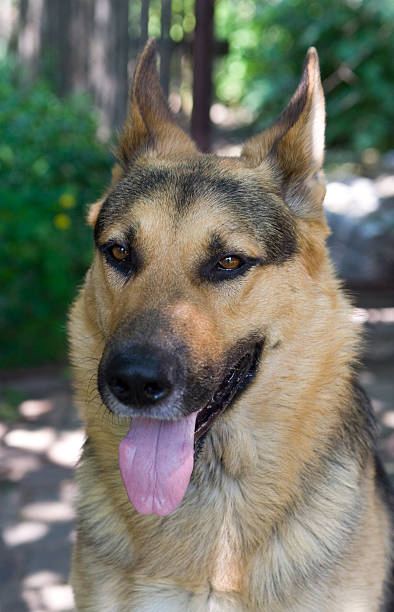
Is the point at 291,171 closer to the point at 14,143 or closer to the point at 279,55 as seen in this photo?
the point at 14,143

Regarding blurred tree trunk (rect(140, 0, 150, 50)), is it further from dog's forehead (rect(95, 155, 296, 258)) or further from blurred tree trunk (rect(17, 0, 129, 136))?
dog's forehead (rect(95, 155, 296, 258))

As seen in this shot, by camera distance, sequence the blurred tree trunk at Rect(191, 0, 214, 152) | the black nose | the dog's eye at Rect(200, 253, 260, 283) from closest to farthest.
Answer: the black nose → the dog's eye at Rect(200, 253, 260, 283) → the blurred tree trunk at Rect(191, 0, 214, 152)

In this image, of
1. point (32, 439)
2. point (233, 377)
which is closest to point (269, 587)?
point (233, 377)

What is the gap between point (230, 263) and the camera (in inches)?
103

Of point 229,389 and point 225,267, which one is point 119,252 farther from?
point 229,389

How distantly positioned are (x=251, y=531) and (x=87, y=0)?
7.32 meters

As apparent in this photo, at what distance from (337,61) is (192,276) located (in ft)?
24.6

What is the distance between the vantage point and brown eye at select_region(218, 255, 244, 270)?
261 cm

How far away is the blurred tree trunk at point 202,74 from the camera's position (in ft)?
20.7

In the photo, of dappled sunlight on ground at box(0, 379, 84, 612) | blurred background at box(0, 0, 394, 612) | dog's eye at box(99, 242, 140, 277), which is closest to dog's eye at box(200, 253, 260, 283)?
dog's eye at box(99, 242, 140, 277)

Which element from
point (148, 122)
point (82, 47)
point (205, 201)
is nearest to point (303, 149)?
point (205, 201)

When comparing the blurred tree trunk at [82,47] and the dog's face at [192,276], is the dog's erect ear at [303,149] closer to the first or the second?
the dog's face at [192,276]

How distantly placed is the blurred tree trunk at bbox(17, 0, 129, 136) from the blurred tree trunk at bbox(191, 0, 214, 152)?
151 cm

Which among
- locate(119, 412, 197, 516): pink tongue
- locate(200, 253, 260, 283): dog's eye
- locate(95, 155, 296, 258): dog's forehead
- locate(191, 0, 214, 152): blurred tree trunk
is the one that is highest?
locate(191, 0, 214, 152): blurred tree trunk
